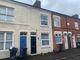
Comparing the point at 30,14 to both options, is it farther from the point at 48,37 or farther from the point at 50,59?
the point at 50,59

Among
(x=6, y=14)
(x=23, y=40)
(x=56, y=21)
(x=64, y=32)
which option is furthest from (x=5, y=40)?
(x=64, y=32)

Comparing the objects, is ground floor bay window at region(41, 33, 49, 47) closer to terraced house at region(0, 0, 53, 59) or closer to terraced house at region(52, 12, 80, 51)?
terraced house at region(0, 0, 53, 59)

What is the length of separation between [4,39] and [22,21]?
3.49 meters

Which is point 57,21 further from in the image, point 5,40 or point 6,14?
point 5,40

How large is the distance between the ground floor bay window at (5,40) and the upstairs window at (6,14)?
66.0 inches

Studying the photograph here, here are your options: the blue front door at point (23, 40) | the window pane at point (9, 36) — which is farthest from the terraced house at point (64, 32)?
the window pane at point (9, 36)

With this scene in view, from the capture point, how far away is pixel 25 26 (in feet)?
54.2

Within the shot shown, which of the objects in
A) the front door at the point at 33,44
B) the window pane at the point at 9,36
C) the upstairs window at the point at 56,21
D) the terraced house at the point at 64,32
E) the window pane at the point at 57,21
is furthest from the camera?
the window pane at the point at 57,21

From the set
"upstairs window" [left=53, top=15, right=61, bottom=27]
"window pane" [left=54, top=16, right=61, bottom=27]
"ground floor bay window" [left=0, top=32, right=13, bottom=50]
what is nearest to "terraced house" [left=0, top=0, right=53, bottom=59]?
"ground floor bay window" [left=0, top=32, right=13, bottom=50]

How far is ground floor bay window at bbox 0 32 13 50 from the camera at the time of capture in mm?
14145

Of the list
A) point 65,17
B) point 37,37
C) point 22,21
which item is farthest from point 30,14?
point 65,17

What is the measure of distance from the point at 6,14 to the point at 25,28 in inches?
122

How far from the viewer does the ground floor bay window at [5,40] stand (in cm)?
1415

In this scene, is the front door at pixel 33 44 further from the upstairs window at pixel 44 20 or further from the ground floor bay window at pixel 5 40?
the ground floor bay window at pixel 5 40
